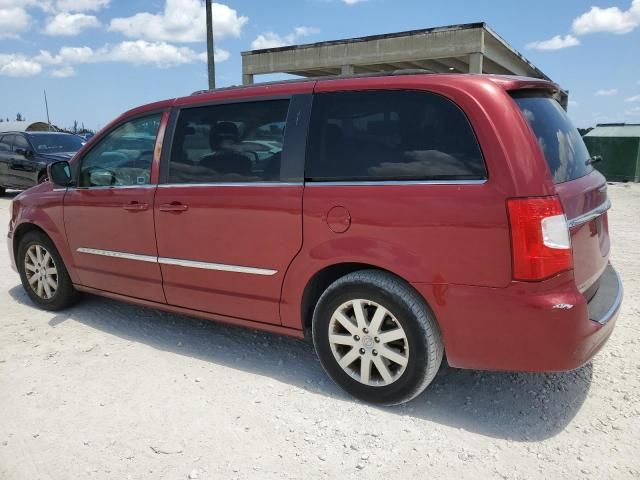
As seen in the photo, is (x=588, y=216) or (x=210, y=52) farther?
(x=210, y=52)

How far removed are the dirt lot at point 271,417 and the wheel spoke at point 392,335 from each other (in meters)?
0.43

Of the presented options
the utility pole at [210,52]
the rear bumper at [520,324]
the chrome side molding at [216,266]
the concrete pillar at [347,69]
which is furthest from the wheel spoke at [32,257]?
→ the concrete pillar at [347,69]

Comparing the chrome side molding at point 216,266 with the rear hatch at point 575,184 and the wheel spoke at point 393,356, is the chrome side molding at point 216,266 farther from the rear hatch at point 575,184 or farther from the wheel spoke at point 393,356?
the rear hatch at point 575,184

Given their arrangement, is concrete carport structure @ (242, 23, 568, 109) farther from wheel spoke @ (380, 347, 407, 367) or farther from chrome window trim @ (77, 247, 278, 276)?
wheel spoke @ (380, 347, 407, 367)

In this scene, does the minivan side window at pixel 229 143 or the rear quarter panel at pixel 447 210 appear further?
the minivan side window at pixel 229 143

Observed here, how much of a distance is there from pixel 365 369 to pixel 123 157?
7.93 ft

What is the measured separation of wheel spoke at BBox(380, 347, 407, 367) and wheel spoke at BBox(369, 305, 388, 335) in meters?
0.11

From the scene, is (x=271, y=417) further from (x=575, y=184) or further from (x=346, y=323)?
(x=575, y=184)

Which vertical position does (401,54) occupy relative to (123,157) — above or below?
above

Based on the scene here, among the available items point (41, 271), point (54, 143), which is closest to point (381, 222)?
point (41, 271)

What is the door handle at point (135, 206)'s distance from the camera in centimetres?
372

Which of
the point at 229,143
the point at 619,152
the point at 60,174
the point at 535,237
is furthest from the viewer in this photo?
the point at 619,152

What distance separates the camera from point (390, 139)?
2803mm

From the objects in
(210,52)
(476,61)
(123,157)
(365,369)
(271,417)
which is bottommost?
(271,417)
